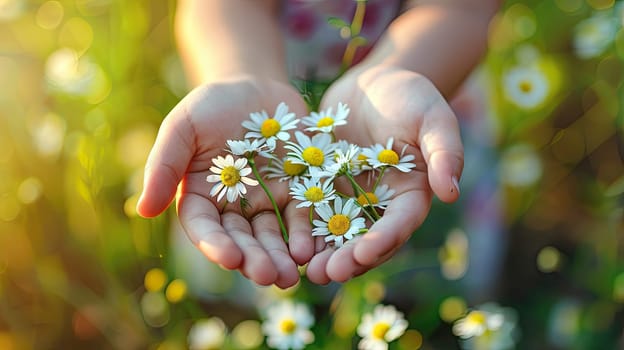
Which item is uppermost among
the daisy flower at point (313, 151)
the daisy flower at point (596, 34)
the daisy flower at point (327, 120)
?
the daisy flower at point (327, 120)

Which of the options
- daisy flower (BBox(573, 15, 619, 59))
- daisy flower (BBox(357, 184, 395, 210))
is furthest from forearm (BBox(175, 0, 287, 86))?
daisy flower (BBox(573, 15, 619, 59))

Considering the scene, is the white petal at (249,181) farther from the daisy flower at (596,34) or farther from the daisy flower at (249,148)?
the daisy flower at (596,34)

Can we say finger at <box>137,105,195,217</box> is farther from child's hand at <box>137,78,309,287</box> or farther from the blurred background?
the blurred background

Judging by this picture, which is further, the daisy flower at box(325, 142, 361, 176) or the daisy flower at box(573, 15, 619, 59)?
the daisy flower at box(573, 15, 619, 59)

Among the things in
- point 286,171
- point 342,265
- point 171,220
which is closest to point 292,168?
point 286,171

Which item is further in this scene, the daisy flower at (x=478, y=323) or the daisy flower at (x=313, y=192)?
the daisy flower at (x=478, y=323)

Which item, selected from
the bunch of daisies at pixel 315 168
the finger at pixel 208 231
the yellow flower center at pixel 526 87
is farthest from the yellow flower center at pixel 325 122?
the yellow flower center at pixel 526 87
